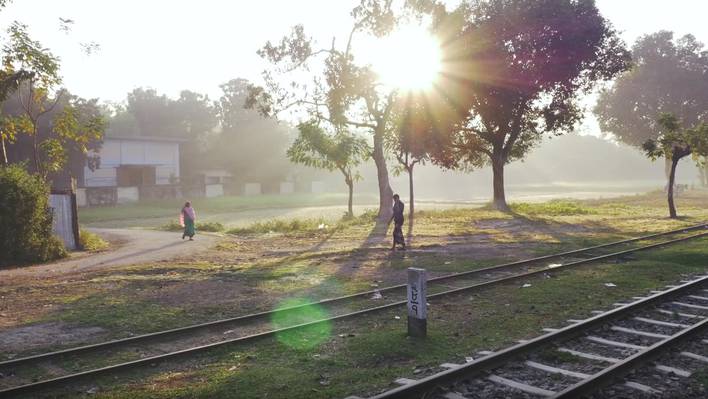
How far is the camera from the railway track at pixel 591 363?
5961mm

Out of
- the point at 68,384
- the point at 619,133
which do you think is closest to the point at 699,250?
the point at 68,384

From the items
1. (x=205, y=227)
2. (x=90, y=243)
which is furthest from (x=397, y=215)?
(x=205, y=227)

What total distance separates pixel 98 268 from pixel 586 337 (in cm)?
1360

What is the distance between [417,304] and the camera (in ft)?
27.0

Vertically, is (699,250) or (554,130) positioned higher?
(554,130)

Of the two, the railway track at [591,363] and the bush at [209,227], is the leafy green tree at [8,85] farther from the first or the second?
the railway track at [591,363]

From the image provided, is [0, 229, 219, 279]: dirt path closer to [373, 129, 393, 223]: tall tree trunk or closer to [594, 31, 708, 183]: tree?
[373, 129, 393, 223]: tall tree trunk

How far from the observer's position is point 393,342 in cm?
797

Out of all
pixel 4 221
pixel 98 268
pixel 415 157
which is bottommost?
pixel 98 268

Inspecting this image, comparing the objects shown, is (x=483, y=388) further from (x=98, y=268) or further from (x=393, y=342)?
(x=98, y=268)

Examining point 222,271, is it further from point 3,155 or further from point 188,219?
point 3,155

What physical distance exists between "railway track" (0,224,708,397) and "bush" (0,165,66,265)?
11054 mm

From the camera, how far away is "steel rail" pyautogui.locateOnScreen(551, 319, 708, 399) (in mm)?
5754

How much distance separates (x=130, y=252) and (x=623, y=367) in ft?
59.0
